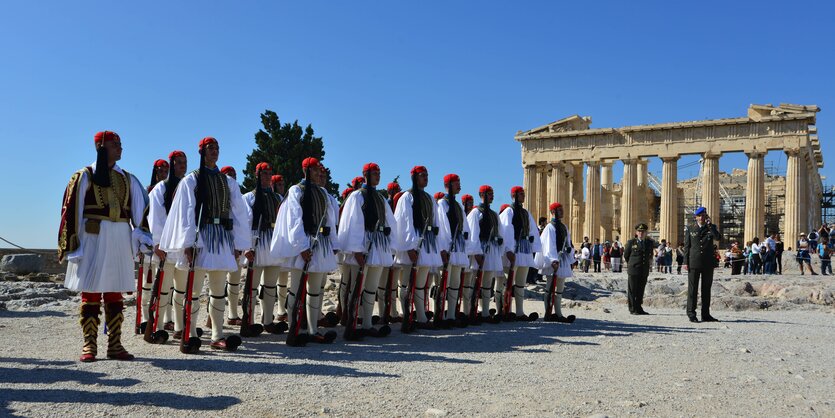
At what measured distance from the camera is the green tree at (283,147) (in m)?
43.8

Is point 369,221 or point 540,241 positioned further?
point 540,241

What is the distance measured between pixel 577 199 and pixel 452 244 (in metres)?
47.5

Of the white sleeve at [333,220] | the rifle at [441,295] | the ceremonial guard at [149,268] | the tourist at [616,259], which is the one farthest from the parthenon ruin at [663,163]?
the ceremonial guard at [149,268]

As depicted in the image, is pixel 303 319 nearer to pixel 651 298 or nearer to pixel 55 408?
pixel 55 408

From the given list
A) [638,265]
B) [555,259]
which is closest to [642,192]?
[638,265]

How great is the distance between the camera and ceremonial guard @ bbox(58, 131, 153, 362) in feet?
21.8

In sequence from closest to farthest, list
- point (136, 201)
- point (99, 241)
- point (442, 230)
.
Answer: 1. point (99, 241)
2. point (136, 201)
3. point (442, 230)

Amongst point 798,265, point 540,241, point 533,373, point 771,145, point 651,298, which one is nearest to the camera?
point 533,373

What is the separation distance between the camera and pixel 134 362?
6621 millimetres

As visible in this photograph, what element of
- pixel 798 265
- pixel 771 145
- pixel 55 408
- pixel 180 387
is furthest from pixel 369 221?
pixel 771 145

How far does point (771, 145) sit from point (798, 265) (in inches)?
690

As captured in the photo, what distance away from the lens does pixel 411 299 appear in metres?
10.2

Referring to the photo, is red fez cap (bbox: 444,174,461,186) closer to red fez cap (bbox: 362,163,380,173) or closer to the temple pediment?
red fez cap (bbox: 362,163,380,173)

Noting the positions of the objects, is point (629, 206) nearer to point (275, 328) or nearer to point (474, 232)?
point (474, 232)
